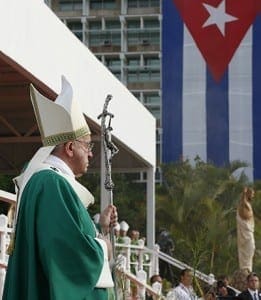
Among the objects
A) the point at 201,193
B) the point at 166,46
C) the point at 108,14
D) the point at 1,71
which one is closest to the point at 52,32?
the point at 1,71

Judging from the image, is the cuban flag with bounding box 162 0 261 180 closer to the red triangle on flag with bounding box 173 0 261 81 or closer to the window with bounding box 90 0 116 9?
the red triangle on flag with bounding box 173 0 261 81

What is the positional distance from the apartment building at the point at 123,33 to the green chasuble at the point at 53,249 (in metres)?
48.3

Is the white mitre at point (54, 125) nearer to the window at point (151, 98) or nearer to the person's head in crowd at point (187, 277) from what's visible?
the person's head in crowd at point (187, 277)

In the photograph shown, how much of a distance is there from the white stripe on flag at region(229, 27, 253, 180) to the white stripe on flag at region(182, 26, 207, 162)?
0.96m

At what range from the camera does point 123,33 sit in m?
53.3

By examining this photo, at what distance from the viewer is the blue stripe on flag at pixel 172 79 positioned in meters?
27.2

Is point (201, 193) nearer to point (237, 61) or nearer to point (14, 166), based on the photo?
point (237, 61)

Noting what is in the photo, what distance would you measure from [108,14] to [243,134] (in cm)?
2774

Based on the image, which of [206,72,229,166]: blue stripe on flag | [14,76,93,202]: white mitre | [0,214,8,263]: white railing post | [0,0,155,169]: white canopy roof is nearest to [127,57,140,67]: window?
[206,72,229,166]: blue stripe on flag

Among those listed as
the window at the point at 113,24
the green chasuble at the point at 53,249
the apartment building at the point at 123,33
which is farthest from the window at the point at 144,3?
the green chasuble at the point at 53,249

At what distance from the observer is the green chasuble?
139 inches

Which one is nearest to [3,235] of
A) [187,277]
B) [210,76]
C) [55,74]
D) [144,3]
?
[55,74]

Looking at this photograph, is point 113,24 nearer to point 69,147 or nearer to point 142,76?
point 142,76

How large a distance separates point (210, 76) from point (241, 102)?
1.38 metres
